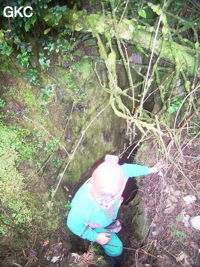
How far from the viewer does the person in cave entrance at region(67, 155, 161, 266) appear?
2.71 metres

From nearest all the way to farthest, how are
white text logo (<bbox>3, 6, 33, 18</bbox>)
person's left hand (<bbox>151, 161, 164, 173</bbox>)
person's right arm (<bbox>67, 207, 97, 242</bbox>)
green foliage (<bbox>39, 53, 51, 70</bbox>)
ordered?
white text logo (<bbox>3, 6, 33, 18</bbox>) → person's right arm (<bbox>67, 207, 97, 242</bbox>) → green foliage (<bbox>39, 53, 51, 70</bbox>) → person's left hand (<bbox>151, 161, 164, 173</bbox>)

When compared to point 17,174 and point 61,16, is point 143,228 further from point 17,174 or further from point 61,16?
point 61,16

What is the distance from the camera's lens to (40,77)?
3.42m

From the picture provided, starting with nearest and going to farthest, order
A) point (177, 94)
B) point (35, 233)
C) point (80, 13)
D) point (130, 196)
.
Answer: point (80, 13) → point (35, 233) → point (177, 94) → point (130, 196)

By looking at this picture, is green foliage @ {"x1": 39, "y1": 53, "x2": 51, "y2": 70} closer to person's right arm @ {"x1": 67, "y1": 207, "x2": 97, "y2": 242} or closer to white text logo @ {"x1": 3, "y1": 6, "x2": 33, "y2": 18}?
white text logo @ {"x1": 3, "y1": 6, "x2": 33, "y2": 18}

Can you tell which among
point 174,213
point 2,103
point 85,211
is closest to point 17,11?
A: point 2,103

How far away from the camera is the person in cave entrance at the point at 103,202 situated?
107 inches

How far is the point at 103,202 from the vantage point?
278 cm

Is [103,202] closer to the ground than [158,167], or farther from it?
farther from it

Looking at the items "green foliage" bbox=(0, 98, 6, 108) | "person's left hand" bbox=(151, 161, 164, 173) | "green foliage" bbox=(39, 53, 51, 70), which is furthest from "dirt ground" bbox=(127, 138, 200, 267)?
"green foliage" bbox=(0, 98, 6, 108)

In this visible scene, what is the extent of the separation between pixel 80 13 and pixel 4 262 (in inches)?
125

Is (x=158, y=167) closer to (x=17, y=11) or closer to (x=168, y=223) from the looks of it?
(x=168, y=223)

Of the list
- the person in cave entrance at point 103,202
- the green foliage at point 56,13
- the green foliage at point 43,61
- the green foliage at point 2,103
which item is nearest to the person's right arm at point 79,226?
the person in cave entrance at point 103,202

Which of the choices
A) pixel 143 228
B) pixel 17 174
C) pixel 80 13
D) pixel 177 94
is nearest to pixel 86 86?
pixel 80 13
